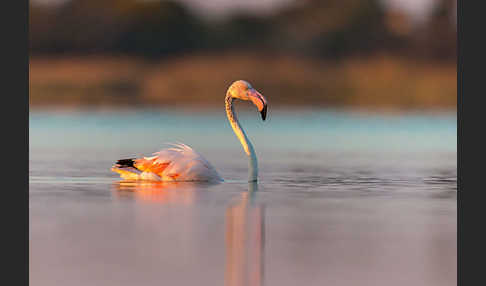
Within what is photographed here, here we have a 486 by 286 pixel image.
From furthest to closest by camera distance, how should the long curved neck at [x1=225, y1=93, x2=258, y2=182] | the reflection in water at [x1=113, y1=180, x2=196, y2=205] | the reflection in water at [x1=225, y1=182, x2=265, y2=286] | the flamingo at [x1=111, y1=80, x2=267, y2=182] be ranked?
the long curved neck at [x1=225, y1=93, x2=258, y2=182] → the flamingo at [x1=111, y1=80, x2=267, y2=182] → the reflection in water at [x1=113, y1=180, x2=196, y2=205] → the reflection in water at [x1=225, y1=182, x2=265, y2=286]

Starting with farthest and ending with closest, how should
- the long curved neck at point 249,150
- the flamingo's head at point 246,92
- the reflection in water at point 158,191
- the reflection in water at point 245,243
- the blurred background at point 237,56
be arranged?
the blurred background at point 237,56 → the flamingo's head at point 246,92 → the long curved neck at point 249,150 → the reflection in water at point 158,191 → the reflection in water at point 245,243

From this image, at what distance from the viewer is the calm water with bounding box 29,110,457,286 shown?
671 centimetres

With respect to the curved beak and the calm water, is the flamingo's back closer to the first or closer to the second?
the calm water

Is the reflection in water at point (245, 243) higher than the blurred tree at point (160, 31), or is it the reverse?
the blurred tree at point (160, 31)

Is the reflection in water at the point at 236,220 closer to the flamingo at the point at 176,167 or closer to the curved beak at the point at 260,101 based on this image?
the flamingo at the point at 176,167

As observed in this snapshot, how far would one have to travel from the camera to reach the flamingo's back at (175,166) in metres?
11.6

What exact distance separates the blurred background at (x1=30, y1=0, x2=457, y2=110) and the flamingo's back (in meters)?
24.9

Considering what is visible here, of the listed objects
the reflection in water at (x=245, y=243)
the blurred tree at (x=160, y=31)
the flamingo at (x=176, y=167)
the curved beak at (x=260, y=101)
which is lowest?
the reflection in water at (x=245, y=243)

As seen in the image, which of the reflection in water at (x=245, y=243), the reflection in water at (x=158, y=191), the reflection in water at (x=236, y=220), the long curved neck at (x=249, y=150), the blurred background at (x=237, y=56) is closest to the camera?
the reflection in water at (x=245, y=243)

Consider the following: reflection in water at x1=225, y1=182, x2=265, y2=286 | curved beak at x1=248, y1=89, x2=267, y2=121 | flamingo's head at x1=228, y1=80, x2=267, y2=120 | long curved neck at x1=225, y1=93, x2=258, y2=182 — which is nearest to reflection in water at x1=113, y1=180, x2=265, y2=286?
reflection in water at x1=225, y1=182, x2=265, y2=286

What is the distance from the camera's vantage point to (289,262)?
6.99 meters

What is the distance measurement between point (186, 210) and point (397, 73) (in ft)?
104

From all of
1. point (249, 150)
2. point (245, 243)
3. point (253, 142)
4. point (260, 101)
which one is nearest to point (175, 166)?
point (249, 150)

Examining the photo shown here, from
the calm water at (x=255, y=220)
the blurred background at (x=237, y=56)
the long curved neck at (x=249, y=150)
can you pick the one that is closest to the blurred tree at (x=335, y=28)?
the blurred background at (x=237, y=56)
